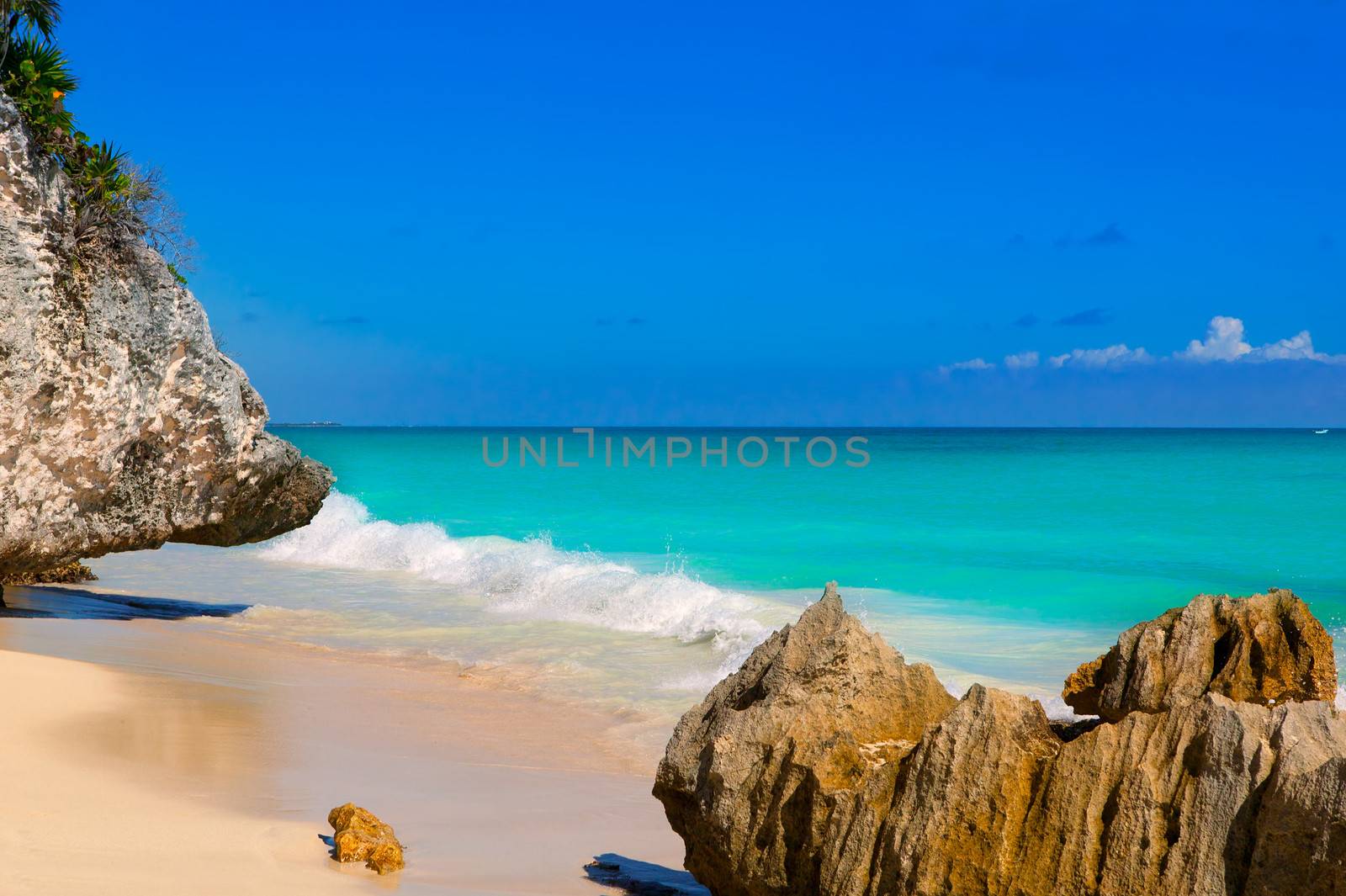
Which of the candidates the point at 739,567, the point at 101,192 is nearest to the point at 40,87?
the point at 101,192

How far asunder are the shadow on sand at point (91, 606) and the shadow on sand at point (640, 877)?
27.2 feet

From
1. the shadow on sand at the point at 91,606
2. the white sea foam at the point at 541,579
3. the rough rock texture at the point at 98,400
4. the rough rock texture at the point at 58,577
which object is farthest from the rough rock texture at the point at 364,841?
the rough rock texture at the point at 58,577

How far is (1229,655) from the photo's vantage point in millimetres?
4480

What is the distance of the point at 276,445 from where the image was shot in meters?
11.9

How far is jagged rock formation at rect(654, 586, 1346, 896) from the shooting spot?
3.28 meters

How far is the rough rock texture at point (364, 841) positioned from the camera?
4.82 metres

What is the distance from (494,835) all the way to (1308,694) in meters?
3.62

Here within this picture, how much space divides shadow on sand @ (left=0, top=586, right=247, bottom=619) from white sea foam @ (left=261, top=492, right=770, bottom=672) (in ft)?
11.9

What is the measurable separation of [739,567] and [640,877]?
17.6 m

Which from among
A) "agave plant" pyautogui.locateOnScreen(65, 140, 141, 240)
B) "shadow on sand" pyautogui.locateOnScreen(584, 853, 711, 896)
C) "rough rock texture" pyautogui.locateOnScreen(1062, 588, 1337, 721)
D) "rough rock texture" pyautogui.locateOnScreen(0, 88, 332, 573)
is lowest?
"shadow on sand" pyautogui.locateOnScreen(584, 853, 711, 896)

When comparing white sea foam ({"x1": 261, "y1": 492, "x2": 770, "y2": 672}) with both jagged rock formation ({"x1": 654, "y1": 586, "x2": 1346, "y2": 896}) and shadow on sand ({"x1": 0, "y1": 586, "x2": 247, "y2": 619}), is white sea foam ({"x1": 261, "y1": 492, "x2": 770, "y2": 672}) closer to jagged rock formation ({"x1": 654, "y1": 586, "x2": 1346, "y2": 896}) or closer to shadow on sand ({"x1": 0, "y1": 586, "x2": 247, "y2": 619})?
shadow on sand ({"x1": 0, "y1": 586, "x2": 247, "y2": 619})

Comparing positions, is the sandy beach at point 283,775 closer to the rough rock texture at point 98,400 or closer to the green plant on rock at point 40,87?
the rough rock texture at point 98,400

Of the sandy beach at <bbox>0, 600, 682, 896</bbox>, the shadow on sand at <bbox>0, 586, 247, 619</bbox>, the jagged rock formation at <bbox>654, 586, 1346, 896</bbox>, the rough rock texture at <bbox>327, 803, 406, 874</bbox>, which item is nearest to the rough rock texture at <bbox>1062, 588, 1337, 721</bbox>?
the jagged rock formation at <bbox>654, 586, 1346, 896</bbox>

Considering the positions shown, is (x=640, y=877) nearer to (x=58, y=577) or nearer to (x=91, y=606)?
(x=91, y=606)
